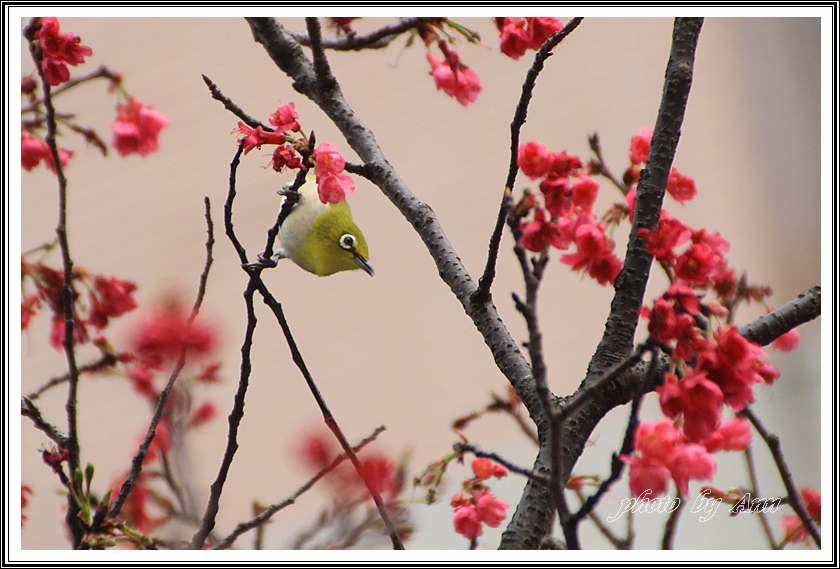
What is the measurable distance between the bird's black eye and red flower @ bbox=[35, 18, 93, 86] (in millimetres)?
467

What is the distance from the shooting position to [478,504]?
719 millimetres

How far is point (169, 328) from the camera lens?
2.37ft

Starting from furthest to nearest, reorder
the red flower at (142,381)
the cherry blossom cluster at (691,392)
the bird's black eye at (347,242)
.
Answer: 1. the bird's black eye at (347,242)
2. the red flower at (142,381)
3. the cherry blossom cluster at (691,392)

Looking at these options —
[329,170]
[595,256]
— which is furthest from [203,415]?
[595,256]

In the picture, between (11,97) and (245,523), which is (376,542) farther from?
(11,97)

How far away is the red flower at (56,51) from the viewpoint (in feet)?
2.34

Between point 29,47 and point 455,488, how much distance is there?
2.04 ft

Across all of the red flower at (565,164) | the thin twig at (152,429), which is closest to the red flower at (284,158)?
the thin twig at (152,429)

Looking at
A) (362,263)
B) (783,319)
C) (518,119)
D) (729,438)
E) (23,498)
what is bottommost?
(23,498)

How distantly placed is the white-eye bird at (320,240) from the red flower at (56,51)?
1.39 ft

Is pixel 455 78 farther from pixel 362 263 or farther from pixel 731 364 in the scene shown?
pixel 731 364

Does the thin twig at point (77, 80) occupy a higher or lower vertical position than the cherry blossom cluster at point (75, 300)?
higher

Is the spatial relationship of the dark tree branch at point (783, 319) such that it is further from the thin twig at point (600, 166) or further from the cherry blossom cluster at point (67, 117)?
the cherry blossom cluster at point (67, 117)

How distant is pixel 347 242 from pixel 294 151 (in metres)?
0.50
